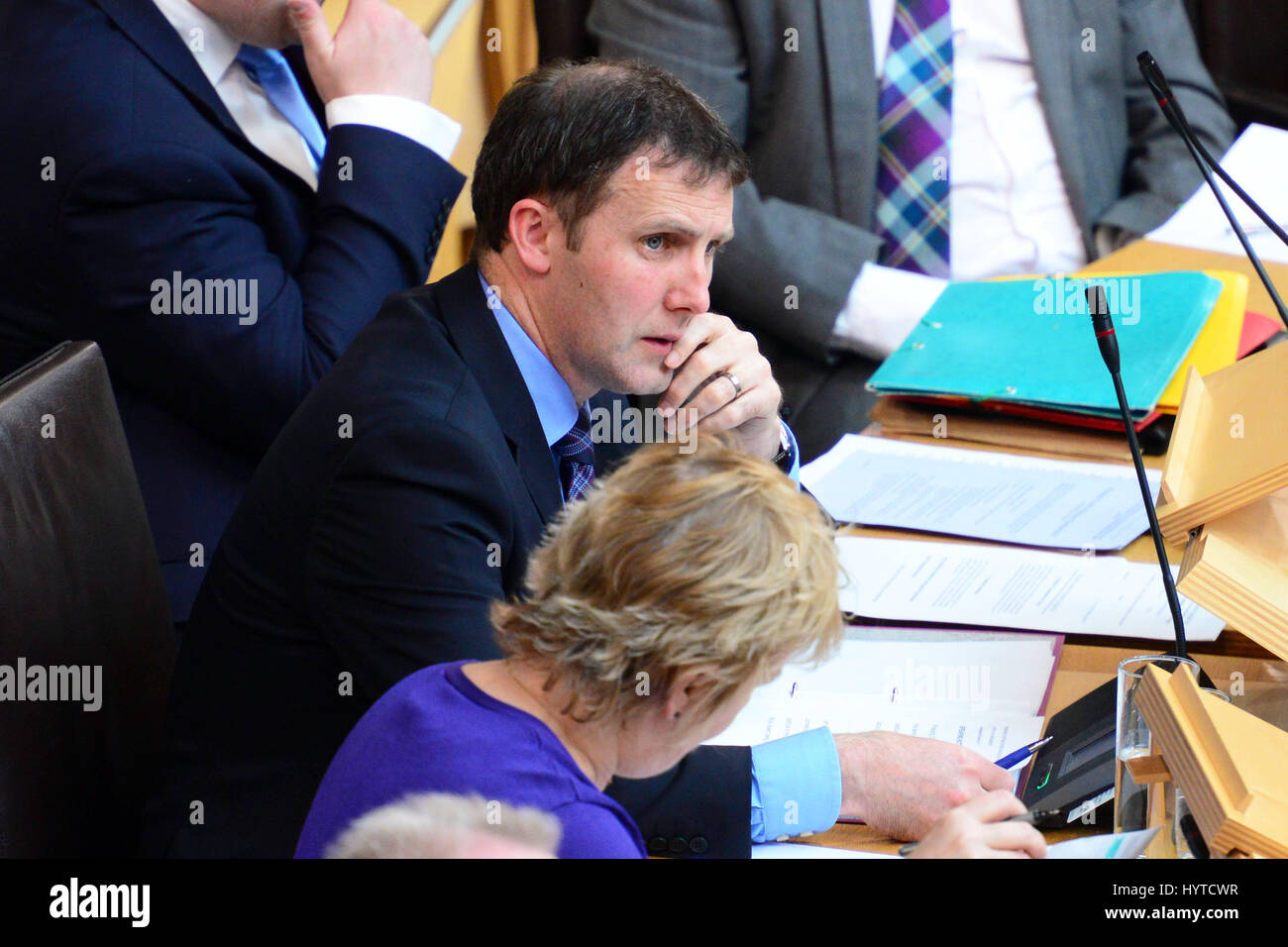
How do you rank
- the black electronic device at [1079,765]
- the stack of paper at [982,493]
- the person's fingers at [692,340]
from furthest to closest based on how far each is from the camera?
1. the stack of paper at [982,493]
2. the person's fingers at [692,340]
3. the black electronic device at [1079,765]

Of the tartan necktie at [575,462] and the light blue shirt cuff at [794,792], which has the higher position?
the tartan necktie at [575,462]

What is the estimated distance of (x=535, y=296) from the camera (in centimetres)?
127

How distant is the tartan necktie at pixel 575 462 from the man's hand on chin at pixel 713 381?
132mm

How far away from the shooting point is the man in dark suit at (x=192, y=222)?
1.50 meters

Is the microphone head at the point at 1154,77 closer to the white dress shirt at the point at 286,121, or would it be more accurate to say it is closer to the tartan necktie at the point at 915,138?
the white dress shirt at the point at 286,121

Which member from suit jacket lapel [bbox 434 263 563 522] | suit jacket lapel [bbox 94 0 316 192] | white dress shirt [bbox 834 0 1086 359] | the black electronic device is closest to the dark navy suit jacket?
suit jacket lapel [bbox 434 263 563 522]

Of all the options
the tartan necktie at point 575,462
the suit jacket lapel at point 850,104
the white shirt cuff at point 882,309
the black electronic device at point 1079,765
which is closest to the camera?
the black electronic device at point 1079,765

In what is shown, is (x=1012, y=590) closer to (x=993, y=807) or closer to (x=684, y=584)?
(x=993, y=807)

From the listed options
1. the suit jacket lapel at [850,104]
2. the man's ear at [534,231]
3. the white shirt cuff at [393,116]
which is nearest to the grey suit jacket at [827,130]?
the suit jacket lapel at [850,104]

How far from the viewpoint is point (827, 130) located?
2.37 m

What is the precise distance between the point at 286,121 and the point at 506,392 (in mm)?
757

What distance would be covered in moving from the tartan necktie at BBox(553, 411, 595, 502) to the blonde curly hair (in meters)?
0.43
